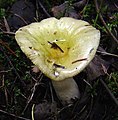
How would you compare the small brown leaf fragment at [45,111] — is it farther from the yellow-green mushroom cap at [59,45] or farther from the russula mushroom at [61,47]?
the yellow-green mushroom cap at [59,45]

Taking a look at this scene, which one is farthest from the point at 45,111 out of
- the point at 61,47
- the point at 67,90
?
the point at 61,47

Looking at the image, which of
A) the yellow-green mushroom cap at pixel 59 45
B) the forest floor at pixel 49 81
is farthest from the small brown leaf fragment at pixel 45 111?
the yellow-green mushroom cap at pixel 59 45

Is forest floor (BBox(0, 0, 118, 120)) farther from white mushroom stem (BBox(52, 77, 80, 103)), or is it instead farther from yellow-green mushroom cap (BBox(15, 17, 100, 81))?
yellow-green mushroom cap (BBox(15, 17, 100, 81))

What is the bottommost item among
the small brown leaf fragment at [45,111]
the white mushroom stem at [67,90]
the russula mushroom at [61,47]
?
the small brown leaf fragment at [45,111]

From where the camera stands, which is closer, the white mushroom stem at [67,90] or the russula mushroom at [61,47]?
the russula mushroom at [61,47]

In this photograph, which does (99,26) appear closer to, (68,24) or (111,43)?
(111,43)

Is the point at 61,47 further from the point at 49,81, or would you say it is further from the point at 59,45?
the point at 49,81

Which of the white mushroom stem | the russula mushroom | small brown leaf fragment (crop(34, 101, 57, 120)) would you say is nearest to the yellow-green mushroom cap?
the russula mushroom

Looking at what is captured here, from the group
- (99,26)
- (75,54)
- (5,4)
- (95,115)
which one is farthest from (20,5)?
(95,115)
